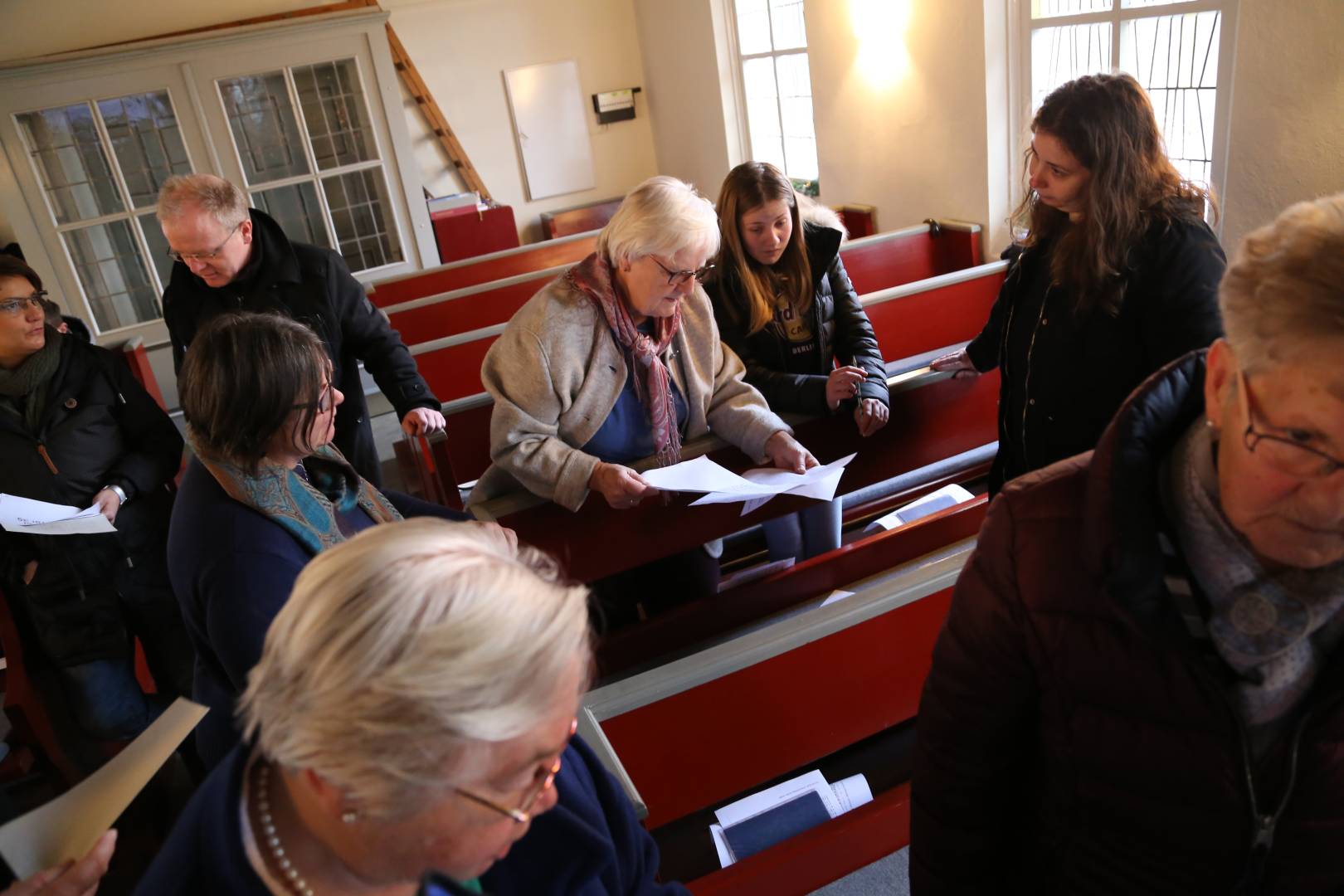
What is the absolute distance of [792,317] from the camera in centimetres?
250

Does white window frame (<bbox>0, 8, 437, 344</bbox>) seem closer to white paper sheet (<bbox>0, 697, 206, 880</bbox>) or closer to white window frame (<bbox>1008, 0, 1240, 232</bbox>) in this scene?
white window frame (<bbox>1008, 0, 1240, 232</bbox>)

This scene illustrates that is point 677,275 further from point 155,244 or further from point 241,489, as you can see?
point 155,244

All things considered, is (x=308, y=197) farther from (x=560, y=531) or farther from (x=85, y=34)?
(x=560, y=531)

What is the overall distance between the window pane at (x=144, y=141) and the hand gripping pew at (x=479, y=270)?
202cm

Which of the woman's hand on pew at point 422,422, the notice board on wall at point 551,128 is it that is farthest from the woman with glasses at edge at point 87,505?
the notice board on wall at point 551,128

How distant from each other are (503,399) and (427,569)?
122 centimetres

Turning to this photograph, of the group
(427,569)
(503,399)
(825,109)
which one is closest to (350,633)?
(427,569)

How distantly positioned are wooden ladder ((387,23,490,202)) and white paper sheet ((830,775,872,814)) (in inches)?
259

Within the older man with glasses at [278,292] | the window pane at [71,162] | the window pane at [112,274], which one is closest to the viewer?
the older man with glasses at [278,292]

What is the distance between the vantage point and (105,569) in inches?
89.6

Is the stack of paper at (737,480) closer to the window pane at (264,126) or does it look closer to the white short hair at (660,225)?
the white short hair at (660,225)

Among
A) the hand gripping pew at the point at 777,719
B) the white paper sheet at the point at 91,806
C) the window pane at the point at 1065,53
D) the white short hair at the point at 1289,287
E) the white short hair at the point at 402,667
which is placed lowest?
the hand gripping pew at the point at 777,719

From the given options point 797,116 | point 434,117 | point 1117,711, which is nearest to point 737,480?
point 1117,711

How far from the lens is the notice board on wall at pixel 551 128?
24.9 ft
